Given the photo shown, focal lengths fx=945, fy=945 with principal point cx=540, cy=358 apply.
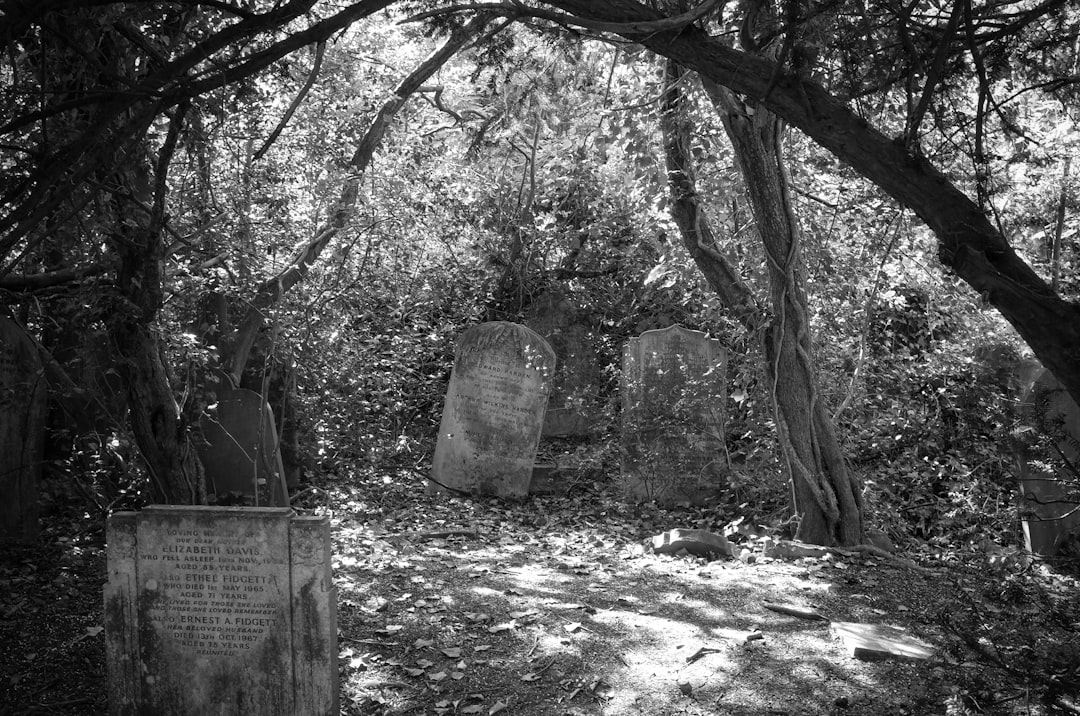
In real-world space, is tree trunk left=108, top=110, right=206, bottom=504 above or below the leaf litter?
above

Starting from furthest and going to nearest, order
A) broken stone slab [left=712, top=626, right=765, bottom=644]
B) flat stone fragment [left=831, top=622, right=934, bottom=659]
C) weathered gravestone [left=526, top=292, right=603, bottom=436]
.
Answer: weathered gravestone [left=526, top=292, right=603, bottom=436], broken stone slab [left=712, top=626, right=765, bottom=644], flat stone fragment [left=831, top=622, right=934, bottom=659]

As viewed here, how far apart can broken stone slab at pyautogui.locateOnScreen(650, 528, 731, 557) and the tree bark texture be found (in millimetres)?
4156

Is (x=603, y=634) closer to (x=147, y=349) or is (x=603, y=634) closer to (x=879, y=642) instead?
(x=879, y=642)

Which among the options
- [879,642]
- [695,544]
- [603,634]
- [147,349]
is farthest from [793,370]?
[147,349]

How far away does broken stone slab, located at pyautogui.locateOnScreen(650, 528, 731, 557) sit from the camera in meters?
7.42

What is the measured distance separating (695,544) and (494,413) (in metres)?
3.65

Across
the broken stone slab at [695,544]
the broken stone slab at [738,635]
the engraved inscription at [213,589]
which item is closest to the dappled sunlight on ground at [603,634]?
the broken stone slab at [738,635]

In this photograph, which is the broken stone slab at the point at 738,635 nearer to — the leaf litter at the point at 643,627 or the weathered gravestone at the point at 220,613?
the leaf litter at the point at 643,627

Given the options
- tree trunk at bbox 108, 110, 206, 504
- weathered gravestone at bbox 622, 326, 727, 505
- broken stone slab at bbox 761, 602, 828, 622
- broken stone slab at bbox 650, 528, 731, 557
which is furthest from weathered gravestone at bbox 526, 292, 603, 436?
tree trunk at bbox 108, 110, 206, 504

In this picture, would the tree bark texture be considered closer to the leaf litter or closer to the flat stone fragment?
the leaf litter

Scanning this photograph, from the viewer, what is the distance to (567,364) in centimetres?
1344

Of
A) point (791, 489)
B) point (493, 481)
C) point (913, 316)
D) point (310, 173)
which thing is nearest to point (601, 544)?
point (791, 489)

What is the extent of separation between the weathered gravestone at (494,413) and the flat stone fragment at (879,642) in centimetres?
557

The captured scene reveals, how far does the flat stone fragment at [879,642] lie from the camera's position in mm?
4789
